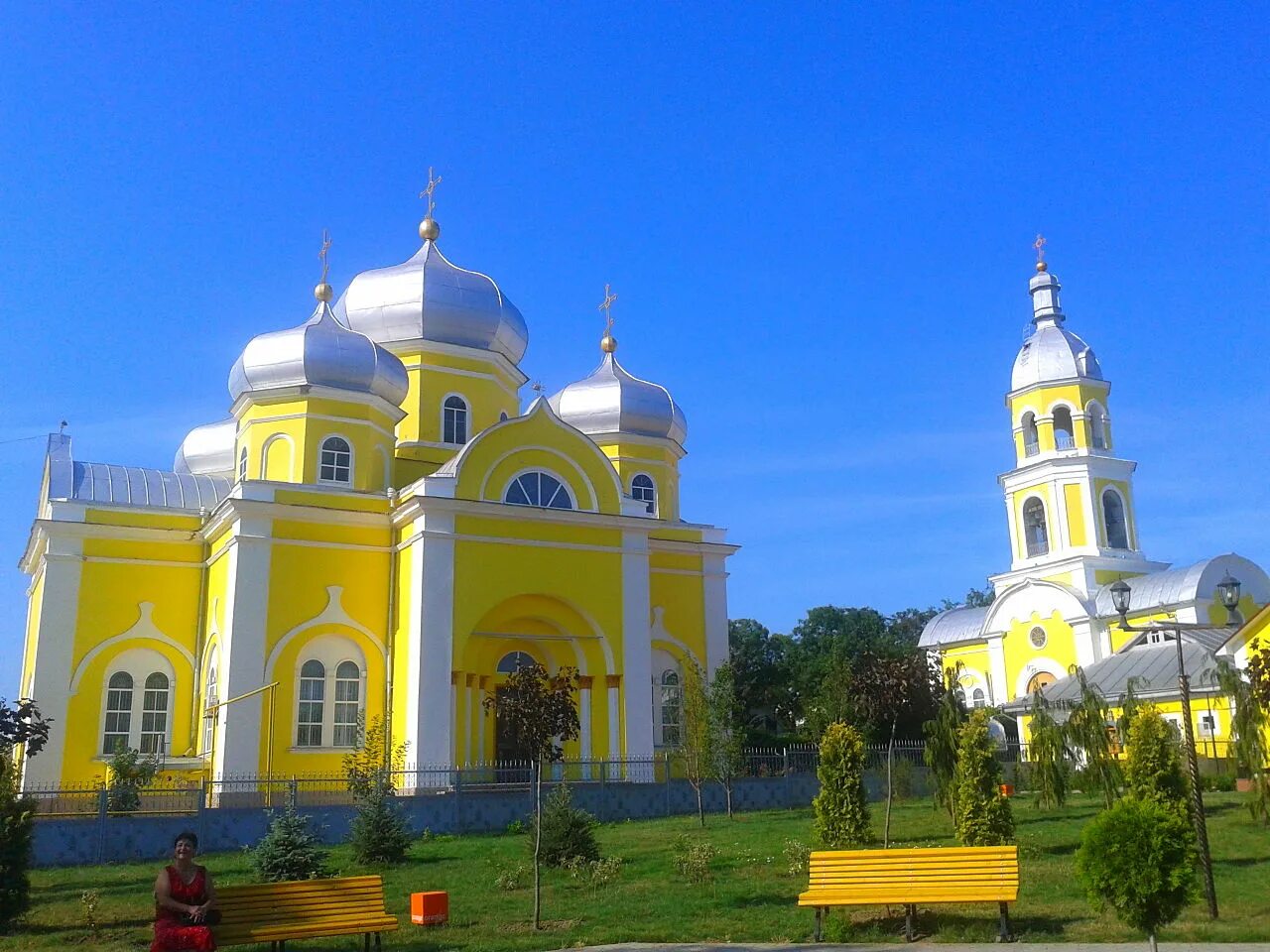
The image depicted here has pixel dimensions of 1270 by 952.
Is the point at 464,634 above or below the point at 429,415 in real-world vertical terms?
below

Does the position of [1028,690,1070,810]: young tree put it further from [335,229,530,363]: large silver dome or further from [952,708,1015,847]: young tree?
[335,229,530,363]: large silver dome

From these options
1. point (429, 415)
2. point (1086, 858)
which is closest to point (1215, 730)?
point (429, 415)

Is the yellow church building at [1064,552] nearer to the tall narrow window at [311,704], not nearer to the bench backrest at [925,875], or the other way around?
the tall narrow window at [311,704]

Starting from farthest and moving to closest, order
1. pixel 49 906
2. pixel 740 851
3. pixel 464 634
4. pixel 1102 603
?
pixel 1102 603 → pixel 464 634 → pixel 740 851 → pixel 49 906

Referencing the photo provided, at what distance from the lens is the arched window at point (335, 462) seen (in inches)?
967

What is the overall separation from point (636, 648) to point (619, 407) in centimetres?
876

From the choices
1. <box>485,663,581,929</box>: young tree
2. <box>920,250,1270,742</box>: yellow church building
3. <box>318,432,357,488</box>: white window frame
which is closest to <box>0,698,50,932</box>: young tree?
<box>485,663,581,929</box>: young tree

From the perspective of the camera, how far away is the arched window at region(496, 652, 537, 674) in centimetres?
2388

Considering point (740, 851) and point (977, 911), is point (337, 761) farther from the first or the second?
point (977, 911)

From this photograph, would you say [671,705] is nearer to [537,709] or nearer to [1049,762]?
[537,709]

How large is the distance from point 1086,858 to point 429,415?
20.5 m

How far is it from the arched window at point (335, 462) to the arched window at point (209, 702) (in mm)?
4434

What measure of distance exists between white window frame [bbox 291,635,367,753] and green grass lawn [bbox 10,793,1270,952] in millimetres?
6196

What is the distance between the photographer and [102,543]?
78.0 ft
